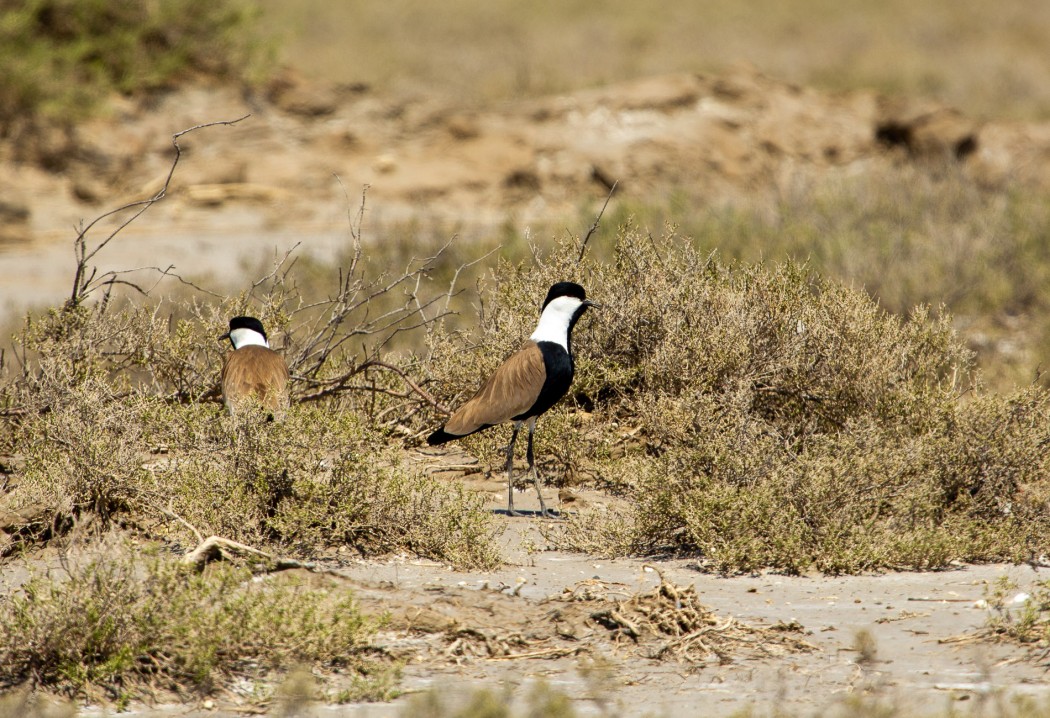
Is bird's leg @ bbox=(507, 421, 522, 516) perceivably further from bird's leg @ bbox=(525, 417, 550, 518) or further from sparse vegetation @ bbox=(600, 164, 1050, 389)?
sparse vegetation @ bbox=(600, 164, 1050, 389)

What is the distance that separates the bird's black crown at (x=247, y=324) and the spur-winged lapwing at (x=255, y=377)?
148 millimetres

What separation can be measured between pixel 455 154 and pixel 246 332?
1376 cm

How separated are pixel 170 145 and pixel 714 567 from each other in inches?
666

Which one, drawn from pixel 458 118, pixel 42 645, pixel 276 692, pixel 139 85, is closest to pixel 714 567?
pixel 276 692

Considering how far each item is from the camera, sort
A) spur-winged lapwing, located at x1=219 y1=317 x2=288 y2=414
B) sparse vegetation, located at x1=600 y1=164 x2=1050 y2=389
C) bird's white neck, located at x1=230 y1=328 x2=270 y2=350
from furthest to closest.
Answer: sparse vegetation, located at x1=600 y1=164 x2=1050 y2=389 < bird's white neck, located at x1=230 y1=328 x2=270 y2=350 < spur-winged lapwing, located at x1=219 y1=317 x2=288 y2=414

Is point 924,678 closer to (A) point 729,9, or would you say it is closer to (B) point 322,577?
(B) point 322,577

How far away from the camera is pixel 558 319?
7.79 m

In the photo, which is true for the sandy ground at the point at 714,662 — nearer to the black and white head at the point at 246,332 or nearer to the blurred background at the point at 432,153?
the black and white head at the point at 246,332

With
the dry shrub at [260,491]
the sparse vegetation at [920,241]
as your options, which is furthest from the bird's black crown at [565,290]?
the sparse vegetation at [920,241]

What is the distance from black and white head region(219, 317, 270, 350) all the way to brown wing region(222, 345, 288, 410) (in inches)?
9.6

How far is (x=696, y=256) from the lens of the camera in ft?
28.5

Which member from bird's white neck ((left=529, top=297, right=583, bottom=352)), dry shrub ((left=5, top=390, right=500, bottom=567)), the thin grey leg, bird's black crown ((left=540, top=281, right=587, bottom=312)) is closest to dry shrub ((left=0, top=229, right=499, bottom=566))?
dry shrub ((left=5, top=390, right=500, bottom=567))

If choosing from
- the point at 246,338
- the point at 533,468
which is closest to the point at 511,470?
the point at 533,468

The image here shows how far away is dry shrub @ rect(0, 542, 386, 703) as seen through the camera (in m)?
4.76
